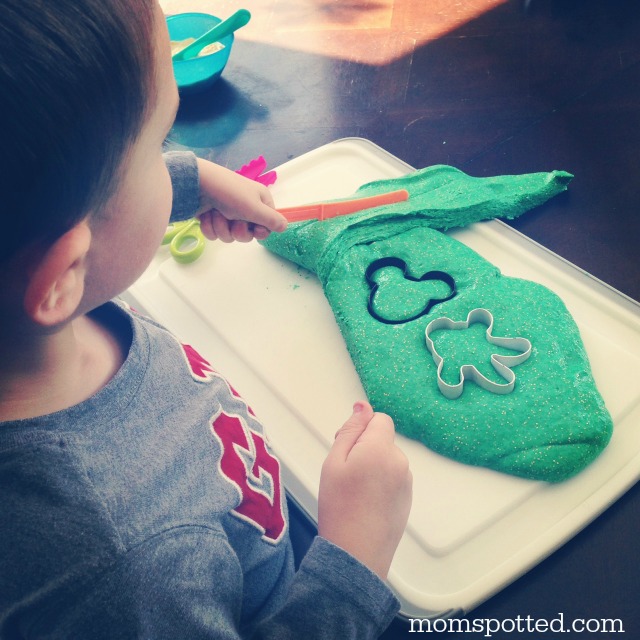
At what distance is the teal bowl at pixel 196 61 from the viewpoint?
0.85 meters

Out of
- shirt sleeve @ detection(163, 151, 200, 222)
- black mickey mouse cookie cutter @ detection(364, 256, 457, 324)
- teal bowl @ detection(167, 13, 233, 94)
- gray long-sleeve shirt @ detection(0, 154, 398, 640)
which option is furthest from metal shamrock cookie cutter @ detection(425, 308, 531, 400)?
teal bowl @ detection(167, 13, 233, 94)

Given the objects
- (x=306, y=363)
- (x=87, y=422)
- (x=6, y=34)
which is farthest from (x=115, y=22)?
(x=306, y=363)

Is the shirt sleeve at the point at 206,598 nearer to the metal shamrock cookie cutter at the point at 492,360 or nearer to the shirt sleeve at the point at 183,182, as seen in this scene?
the metal shamrock cookie cutter at the point at 492,360

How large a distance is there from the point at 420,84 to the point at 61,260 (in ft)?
2.16

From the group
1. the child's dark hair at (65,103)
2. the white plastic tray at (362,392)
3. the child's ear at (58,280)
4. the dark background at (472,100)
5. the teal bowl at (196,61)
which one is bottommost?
the white plastic tray at (362,392)

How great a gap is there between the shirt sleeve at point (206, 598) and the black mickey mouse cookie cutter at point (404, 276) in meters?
0.22

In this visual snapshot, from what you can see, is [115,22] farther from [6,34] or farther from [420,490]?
[420,490]

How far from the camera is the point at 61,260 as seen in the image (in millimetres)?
277

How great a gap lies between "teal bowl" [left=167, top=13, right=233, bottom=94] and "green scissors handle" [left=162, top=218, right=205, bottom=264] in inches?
10.3

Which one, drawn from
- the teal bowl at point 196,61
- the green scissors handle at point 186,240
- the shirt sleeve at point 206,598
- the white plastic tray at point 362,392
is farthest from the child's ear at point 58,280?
the teal bowl at point 196,61

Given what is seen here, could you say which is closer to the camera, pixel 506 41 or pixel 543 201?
pixel 543 201

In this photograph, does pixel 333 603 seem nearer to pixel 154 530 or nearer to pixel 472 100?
pixel 154 530

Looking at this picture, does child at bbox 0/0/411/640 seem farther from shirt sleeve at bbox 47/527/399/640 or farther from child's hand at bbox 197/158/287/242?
child's hand at bbox 197/158/287/242

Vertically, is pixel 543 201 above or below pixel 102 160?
below
